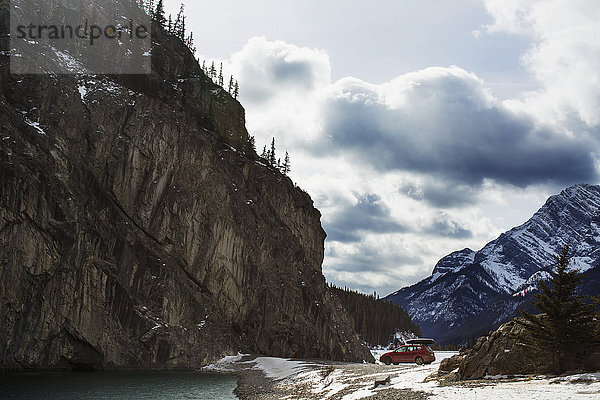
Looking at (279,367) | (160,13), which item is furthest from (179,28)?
(279,367)

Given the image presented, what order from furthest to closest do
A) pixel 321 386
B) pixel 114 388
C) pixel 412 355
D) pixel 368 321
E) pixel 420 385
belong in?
1. pixel 368 321
2. pixel 412 355
3. pixel 114 388
4. pixel 321 386
5. pixel 420 385

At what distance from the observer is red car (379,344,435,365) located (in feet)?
150

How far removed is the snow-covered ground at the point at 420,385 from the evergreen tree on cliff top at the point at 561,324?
186 centimetres

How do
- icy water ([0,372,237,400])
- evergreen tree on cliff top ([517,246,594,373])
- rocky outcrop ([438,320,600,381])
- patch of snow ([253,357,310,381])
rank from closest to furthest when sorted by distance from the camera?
evergreen tree on cliff top ([517,246,594,373])
rocky outcrop ([438,320,600,381])
icy water ([0,372,237,400])
patch of snow ([253,357,310,381])

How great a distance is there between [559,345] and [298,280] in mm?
71789

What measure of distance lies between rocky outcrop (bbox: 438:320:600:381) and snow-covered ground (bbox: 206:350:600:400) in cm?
158

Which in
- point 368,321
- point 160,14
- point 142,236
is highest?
point 160,14

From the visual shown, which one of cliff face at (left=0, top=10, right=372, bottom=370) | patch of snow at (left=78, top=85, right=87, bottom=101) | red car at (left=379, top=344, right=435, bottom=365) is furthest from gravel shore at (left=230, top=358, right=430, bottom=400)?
patch of snow at (left=78, top=85, right=87, bottom=101)

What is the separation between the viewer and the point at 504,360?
1104 inches

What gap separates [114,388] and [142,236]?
3471cm

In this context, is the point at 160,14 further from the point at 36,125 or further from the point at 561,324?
the point at 561,324

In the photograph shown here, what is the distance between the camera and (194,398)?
3581cm

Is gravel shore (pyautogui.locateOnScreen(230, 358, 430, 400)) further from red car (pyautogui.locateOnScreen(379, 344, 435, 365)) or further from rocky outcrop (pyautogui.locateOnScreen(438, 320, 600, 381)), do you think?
red car (pyautogui.locateOnScreen(379, 344, 435, 365))

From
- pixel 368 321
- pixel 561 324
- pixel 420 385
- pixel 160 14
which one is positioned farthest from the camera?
pixel 368 321
